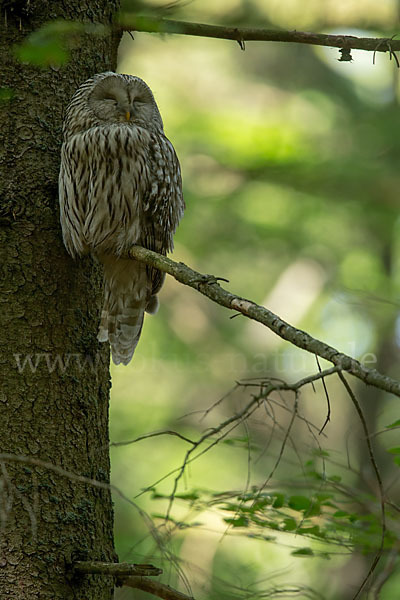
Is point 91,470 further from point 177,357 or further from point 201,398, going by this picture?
point 201,398

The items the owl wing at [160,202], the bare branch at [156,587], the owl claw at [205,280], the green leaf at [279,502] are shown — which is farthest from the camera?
the owl wing at [160,202]

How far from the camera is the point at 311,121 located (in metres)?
9.16

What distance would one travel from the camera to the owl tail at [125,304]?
3373 mm

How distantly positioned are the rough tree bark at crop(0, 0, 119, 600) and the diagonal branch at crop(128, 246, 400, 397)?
1.37 feet

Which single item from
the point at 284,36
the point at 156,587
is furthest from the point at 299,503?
the point at 284,36

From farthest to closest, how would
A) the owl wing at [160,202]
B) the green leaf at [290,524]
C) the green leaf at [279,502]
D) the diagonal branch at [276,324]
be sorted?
1. the owl wing at [160,202]
2. the green leaf at [279,502]
3. the green leaf at [290,524]
4. the diagonal branch at [276,324]

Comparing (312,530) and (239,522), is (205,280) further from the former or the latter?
(312,530)

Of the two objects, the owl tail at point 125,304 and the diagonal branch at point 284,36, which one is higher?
the diagonal branch at point 284,36

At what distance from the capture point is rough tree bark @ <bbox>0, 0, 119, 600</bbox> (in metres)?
2.46

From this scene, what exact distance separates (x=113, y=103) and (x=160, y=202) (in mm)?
504

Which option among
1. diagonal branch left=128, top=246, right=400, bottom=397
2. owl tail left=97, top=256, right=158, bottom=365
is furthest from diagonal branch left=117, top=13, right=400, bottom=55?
owl tail left=97, top=256, right=158, bottom=365

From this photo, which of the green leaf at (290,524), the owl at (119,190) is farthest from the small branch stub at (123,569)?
the owl at (119,190)

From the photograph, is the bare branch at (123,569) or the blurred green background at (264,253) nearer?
the bare branch at (123,569)

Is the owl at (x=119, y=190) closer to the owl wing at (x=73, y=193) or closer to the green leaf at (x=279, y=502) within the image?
the owl wing at (x=73, y=193)
